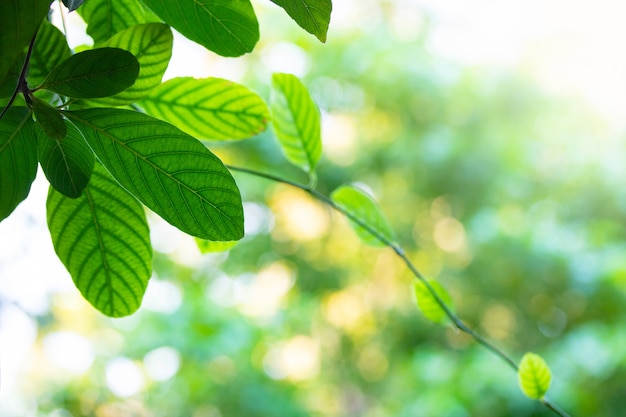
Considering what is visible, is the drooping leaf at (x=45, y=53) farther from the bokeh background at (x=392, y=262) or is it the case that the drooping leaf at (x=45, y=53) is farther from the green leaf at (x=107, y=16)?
the bokeh background at (x=392, y=262)

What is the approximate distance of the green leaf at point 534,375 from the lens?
1.04 ft

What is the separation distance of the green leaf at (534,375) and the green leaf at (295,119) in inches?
5.8

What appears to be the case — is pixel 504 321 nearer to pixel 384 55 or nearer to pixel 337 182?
pixel 337 182

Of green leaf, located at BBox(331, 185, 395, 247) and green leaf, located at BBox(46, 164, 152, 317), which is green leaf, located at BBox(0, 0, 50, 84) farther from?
green leaf, located at BBox(331, 185, 395, 247)

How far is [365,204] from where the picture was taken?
1.11 feet

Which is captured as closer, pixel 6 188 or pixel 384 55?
pixel 6 188

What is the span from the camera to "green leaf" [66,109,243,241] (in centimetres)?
18

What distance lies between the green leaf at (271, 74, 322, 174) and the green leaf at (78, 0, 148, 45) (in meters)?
0.09

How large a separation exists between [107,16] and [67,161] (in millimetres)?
88

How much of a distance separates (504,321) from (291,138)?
9.30ft

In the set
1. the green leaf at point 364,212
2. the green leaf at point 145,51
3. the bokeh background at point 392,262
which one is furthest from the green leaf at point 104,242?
the bokeh background at point 392,262

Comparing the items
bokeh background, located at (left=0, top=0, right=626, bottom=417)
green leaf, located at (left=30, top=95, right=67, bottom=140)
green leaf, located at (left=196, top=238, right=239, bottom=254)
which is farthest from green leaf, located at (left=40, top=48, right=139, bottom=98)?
bokeh background, located at (left=0, top=0, right=626, bottom=417)

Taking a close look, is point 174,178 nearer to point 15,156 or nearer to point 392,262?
point 15,156

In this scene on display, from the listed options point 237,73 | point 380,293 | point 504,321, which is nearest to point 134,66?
point 237,73
